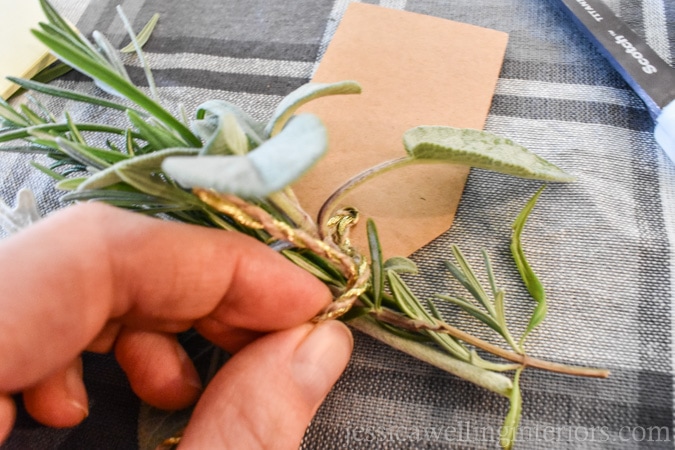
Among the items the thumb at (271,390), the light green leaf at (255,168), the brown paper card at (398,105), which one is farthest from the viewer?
the brown paper card at (398,105)

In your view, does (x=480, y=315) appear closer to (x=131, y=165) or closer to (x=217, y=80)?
(x=131, y=165)

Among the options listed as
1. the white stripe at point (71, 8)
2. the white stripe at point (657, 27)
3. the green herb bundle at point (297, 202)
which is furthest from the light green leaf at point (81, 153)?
the white stripe at point (657, 27)

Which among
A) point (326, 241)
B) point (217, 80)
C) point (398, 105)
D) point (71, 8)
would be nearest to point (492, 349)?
point (326, 241)

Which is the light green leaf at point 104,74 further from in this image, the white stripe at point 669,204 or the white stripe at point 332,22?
the white stripe at point 669,204

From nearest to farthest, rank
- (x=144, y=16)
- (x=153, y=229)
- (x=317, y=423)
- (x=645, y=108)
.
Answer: (x=153, y=229) < (x=317, y=423) < (x=645, y=108) < (x=144, y=16)

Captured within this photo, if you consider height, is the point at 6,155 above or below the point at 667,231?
above

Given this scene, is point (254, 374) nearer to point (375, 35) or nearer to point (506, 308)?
point (506, 308)

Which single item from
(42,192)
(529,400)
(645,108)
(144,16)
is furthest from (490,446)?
(144,16)
